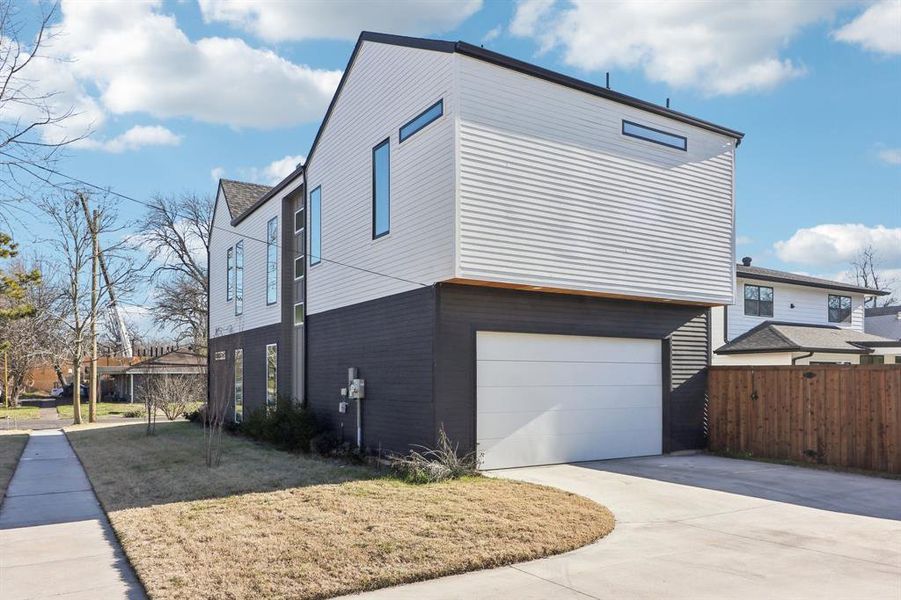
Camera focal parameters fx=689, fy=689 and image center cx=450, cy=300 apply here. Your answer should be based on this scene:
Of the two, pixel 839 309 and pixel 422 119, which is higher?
pixel 422 119

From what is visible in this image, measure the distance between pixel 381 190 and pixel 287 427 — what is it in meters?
5.38

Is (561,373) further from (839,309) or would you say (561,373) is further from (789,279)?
(839,309)

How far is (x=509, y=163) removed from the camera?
10703mm

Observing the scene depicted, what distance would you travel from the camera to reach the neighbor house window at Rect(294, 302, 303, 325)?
16.5m

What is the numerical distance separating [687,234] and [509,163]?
4.34m

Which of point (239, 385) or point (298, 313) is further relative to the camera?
point (239, 385)

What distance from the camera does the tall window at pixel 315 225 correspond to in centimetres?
1522

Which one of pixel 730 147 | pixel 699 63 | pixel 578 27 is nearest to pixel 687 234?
pixel 730 147

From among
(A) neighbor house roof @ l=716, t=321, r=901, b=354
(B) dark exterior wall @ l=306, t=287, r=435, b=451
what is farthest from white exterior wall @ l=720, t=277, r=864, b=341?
(B) dark exterior wall @ l=306, t=287, r=435, b=451

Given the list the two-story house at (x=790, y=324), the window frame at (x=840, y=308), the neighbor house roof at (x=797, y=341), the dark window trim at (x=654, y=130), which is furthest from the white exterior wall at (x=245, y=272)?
the window frame at (x=840, y=308)

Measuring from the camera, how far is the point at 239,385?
808 inches

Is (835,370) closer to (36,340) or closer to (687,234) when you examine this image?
(687,234)

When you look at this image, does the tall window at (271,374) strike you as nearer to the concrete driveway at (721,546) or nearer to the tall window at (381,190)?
the tall window at (381,190)

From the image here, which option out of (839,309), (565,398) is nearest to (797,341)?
(839,309)
